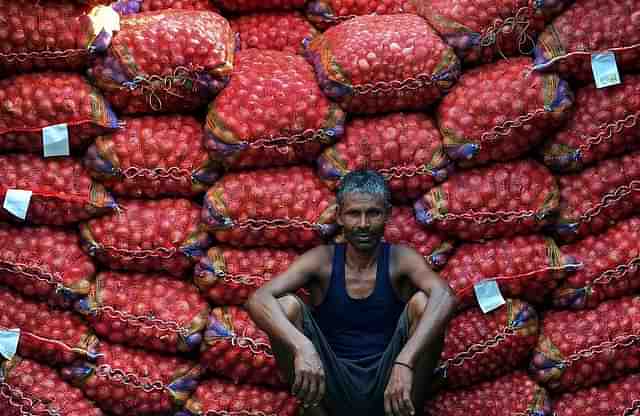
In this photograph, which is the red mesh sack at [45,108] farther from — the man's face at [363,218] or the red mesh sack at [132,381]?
the man's face at [363,218]

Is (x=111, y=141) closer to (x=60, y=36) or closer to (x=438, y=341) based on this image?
(x=60, y=36)

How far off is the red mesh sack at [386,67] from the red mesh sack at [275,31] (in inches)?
13.3

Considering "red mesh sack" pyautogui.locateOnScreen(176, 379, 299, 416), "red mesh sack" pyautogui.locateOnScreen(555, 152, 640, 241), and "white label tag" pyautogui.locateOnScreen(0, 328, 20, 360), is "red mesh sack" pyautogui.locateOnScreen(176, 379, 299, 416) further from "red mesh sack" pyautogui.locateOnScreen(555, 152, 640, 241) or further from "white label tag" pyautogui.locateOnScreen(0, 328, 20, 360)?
"red mesh sack" pyautogui.locateOnScreen(555, 152, 640, 241)

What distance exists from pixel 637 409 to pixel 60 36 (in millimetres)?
2441

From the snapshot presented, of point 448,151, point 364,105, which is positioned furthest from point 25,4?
point 448,151

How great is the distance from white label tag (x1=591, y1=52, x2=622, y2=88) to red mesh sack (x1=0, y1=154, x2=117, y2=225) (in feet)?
5.90

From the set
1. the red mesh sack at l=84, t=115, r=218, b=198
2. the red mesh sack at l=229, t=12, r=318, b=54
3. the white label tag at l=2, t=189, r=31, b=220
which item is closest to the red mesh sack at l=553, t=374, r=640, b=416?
the red mesh sack at l=84, t=115, r=218, b=198

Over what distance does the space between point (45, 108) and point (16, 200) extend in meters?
0.35

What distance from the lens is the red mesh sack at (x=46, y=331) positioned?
3.77 metres

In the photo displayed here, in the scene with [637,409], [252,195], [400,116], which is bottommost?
[637,409]

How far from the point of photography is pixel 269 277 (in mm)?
3812

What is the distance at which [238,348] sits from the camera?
3785 mm

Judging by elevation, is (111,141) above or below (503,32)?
below

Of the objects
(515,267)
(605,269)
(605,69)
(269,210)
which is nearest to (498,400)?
(515,267)
